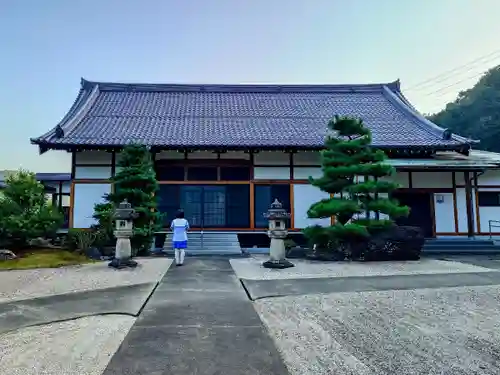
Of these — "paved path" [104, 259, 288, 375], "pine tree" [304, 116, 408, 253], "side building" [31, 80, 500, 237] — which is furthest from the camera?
"side building" [31, 80, 500, 237]

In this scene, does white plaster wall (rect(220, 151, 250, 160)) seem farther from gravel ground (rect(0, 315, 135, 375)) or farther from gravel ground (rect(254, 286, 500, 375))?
gravel ground (rect(0, 315, 135, 375))

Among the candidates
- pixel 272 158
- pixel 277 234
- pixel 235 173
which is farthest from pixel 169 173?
pixel 277 234

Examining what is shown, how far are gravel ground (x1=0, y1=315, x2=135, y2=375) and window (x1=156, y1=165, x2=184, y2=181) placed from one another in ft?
30.0

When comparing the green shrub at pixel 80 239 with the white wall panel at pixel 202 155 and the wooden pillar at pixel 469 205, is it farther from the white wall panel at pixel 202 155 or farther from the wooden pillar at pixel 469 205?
the wooden pillar at pixel 469 205

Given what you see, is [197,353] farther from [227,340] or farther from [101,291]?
[101,291]

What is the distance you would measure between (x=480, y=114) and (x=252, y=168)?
985 inches

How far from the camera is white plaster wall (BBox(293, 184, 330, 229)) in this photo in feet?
42.8

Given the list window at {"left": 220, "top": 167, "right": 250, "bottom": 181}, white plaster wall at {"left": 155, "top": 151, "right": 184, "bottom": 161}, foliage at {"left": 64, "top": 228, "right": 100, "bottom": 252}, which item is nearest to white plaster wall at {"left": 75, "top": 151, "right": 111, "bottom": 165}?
white plaster wall at {"left": 155, "top": 151, "right": 184, "bottom": 161}

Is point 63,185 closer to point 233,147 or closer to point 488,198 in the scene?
point 233,147

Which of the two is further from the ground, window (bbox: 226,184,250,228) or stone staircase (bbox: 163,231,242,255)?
window (bbox: 226,184,250,228)

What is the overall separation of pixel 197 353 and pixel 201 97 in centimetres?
Answer: 1623

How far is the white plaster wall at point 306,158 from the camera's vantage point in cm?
1338

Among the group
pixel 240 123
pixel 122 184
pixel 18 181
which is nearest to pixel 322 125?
pixel 240 123

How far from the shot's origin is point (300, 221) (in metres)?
13.0
